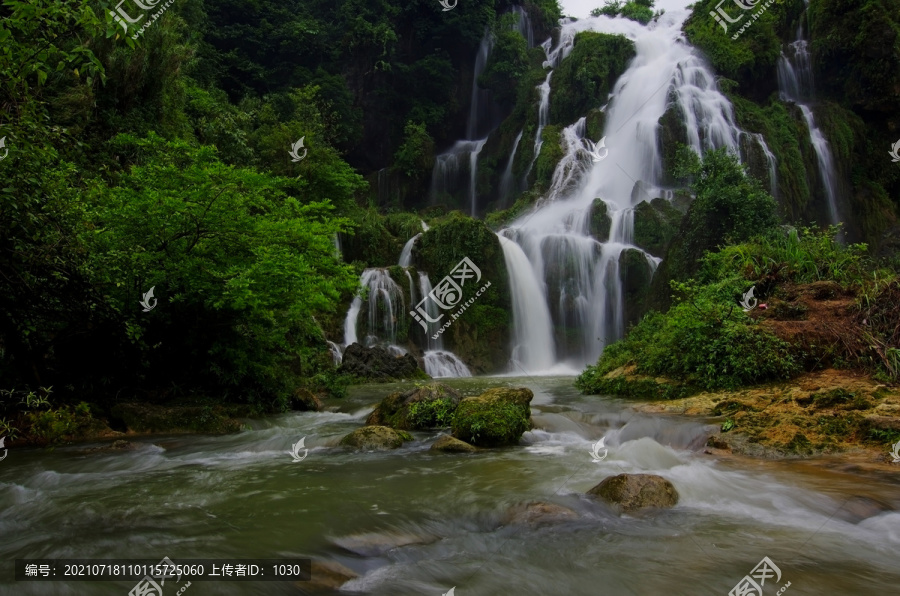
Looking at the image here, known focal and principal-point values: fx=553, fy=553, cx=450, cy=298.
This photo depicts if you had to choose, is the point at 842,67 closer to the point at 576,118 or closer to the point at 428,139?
the point at 576,118

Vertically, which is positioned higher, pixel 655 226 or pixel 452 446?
pixel 655 226

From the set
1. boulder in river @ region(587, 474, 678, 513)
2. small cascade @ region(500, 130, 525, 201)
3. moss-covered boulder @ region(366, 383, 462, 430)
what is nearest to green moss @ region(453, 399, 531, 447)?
moss-covered boulder @ region(366, 383, 462, 430)

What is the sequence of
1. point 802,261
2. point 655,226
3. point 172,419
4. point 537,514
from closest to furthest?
1. point 537,514
2. point 172,419
3. point 802,261
4. point 655,226

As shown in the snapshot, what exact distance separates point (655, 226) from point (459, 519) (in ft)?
65.9

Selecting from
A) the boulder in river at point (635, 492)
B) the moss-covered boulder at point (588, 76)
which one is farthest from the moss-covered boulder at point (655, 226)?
the boulder in river at point (635, 492)

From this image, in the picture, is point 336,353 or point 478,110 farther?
point 478,110

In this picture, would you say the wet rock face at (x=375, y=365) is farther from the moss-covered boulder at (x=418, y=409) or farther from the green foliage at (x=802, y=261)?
the green foliage at (x=802, y=261)

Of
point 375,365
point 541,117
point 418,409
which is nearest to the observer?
point 418,409

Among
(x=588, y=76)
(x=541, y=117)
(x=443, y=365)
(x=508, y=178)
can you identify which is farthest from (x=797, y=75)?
(x=443, y=365)

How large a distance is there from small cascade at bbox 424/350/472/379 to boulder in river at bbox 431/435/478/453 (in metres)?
11.8

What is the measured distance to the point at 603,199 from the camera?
86.8 feet

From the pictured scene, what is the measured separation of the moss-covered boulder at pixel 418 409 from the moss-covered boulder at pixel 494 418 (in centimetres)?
69

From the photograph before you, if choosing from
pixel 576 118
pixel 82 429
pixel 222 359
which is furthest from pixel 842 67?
pixel 82 429

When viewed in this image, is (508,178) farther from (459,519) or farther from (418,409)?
(459,519)
